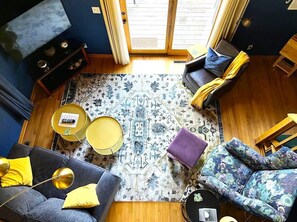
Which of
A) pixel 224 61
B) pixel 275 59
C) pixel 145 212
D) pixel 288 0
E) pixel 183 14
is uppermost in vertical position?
pixel 288 0

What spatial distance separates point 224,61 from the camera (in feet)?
10.5

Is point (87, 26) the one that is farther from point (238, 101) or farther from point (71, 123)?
point (238, 101)

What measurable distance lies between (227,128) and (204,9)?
6.50 ft

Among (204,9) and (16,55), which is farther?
(204,9)

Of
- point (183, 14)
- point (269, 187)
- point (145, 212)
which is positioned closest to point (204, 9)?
point (183, 14)

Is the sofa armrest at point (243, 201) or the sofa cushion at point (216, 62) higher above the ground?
the sofa cushion at point (216, 62)

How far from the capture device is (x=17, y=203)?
2320 millimetres

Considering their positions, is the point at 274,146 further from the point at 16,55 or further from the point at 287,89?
the point at 16,55

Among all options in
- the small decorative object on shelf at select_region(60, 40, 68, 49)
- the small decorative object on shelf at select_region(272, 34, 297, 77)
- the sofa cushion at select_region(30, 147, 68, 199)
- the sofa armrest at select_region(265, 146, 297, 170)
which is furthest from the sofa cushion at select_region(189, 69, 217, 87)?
the sofa cushion at select_region(30, 147, 68, 199)

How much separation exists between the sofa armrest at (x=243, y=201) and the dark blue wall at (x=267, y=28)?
2.44 metres

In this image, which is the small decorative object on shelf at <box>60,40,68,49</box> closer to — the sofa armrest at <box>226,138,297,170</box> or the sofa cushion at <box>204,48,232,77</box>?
the sofa cushion at <box>204,48,232,77</box>

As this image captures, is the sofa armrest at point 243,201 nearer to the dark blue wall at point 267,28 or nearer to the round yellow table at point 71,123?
the round yellow table at point 71,123

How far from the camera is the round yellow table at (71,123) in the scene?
3074 millimetres

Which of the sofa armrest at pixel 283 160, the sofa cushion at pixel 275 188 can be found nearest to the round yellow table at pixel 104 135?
the sofa cushion at pixel 275 188
